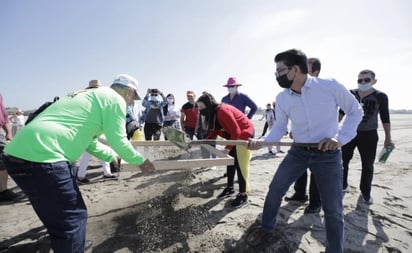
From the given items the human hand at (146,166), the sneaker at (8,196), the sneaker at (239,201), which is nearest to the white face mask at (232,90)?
the sneaker at (239,201)

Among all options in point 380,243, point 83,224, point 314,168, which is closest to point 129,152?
point 83,224

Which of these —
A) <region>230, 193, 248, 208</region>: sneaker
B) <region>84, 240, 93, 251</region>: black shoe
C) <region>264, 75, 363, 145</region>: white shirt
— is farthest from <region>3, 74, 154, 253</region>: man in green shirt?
<region>230, 193, 248, 208</region>: sneaker

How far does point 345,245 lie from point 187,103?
4872 mm

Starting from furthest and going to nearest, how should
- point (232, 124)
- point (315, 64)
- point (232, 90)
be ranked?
point (232, 90)
point (232, 124)
point (315, 64)

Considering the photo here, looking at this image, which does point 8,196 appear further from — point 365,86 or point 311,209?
point 365,86

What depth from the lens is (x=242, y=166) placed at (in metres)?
3.91

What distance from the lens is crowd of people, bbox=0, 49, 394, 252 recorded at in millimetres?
1915

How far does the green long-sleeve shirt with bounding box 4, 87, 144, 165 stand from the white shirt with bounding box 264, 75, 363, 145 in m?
1.64

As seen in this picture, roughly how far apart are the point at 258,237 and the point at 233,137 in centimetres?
139

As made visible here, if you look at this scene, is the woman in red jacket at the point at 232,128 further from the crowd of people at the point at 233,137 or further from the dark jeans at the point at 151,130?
the dark jeans at the point at 151,130

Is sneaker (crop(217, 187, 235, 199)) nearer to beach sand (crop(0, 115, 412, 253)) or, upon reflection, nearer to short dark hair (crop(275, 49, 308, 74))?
beach sand (crop(0, 115, 412, 253))

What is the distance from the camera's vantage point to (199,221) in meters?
3.44

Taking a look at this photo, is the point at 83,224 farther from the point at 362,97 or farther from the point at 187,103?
the point at 187,103

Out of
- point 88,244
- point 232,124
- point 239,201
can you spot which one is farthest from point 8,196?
point 232,124
